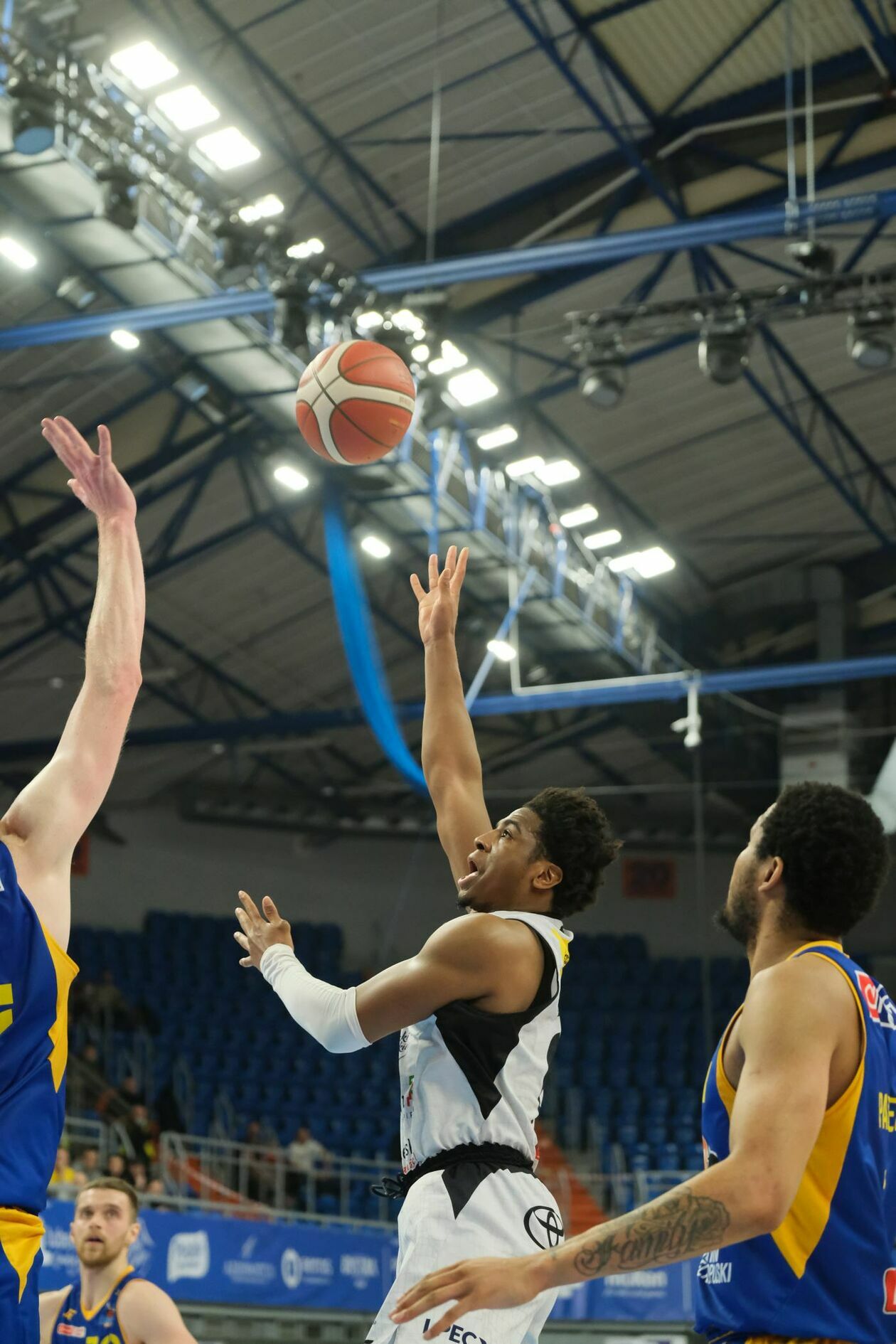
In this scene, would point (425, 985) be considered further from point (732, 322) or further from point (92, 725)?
point (732, 322)

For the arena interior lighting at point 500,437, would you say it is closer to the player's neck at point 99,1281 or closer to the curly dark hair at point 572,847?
the player's neck at point 99,1281

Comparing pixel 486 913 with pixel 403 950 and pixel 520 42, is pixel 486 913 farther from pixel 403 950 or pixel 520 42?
pixel 403 950

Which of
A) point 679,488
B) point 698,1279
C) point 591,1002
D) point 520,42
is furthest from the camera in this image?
point 591,1002

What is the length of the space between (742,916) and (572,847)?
76 cm

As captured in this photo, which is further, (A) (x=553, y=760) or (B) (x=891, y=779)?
(A) (x=553, y=760)

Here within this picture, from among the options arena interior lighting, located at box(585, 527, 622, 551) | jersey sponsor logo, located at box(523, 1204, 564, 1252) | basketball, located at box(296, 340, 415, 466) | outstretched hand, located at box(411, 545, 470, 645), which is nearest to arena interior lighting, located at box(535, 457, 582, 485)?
arena interior lighting, located at box(585, 527, 622, 551)

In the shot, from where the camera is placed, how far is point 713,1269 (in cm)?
295

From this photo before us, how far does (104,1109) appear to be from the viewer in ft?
62.6

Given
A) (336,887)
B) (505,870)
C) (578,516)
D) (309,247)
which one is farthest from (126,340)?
(336,887)

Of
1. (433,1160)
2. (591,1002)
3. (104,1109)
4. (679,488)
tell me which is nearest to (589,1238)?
(433,1160)

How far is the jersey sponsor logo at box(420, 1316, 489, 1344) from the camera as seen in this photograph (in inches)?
132

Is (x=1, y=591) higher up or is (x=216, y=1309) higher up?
(x=1, y=591)

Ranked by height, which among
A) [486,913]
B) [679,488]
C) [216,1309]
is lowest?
[216,1309]

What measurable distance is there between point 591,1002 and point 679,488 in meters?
9.40
